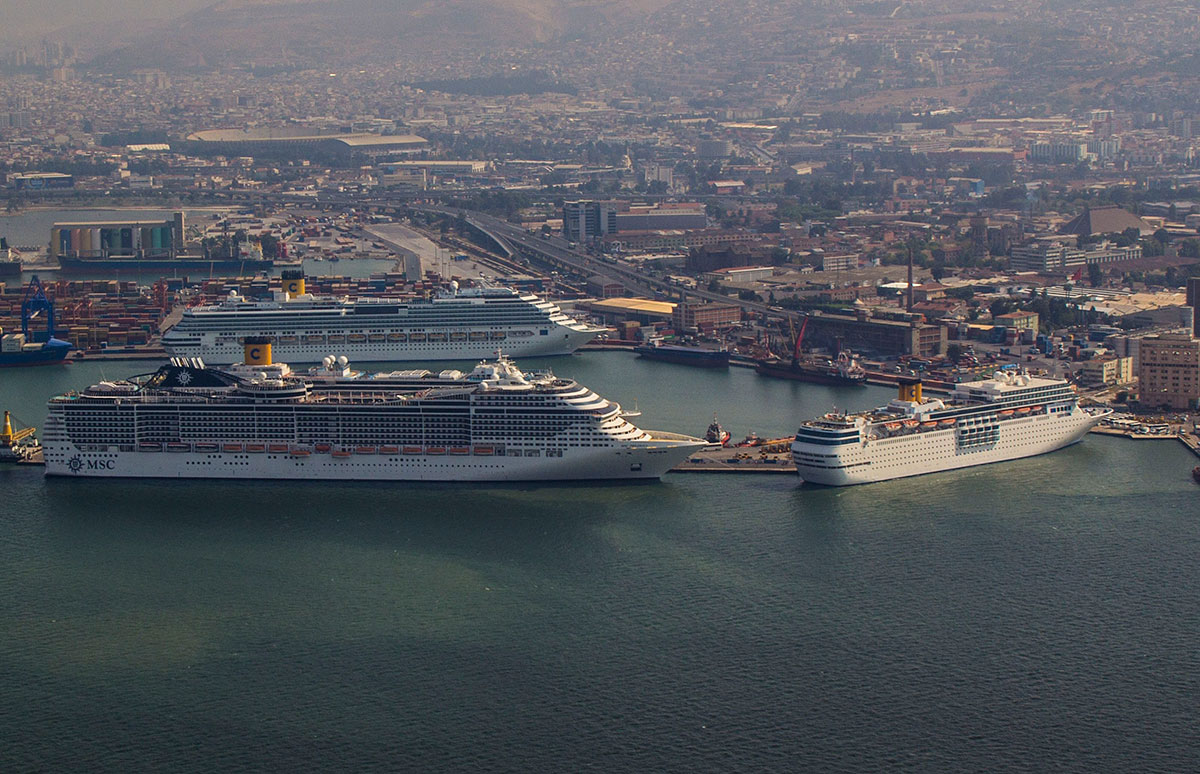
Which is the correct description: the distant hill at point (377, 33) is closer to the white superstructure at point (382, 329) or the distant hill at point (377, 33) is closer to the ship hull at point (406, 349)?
the white superstructure at point (382, 329)

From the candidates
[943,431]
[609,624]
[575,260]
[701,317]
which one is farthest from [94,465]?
[575,260]

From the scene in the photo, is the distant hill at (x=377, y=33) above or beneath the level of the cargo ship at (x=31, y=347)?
above

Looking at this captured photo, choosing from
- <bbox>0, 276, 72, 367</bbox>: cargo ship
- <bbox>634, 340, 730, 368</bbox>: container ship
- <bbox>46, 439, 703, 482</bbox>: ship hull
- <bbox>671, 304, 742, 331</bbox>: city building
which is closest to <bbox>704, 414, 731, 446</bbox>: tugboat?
<bbox>46, 439, 703, 482</bbox>: ship hull

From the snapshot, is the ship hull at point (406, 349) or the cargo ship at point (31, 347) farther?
the ship hull at point (406, 349)

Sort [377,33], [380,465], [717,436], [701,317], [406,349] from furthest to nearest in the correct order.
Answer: [377,33] → [701,317] → [406,349] → [717,436] → [380,465]

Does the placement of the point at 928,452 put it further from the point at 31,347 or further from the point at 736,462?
the point at 31,347

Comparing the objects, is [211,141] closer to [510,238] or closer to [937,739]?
[510,238]

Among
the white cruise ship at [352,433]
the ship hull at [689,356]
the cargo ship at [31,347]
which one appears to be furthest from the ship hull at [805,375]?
the cargo ship at [31,347]
